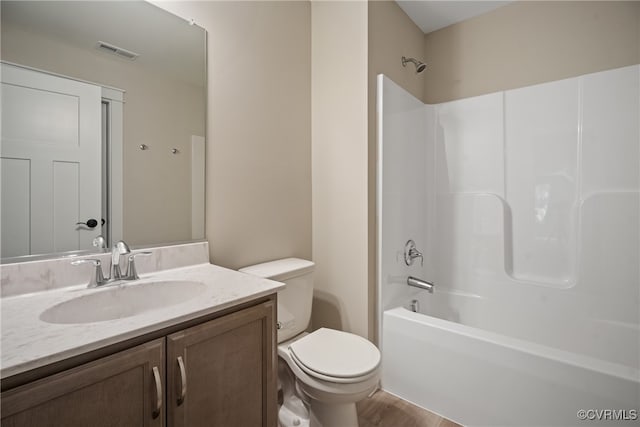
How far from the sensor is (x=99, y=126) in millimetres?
1162

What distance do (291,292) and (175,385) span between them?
81 centimetres

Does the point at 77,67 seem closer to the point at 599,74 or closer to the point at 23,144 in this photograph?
the point at 23,144

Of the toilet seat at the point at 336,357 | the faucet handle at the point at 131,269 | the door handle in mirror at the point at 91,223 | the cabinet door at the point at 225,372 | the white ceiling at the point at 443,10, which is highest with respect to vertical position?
the white ceiling at the point at 443,10

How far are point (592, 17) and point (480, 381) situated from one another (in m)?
2.33

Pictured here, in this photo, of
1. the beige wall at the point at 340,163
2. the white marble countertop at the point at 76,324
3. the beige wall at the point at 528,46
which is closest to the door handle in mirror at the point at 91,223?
the white marble countertop at the point at 76,324

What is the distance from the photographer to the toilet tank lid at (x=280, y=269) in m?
1.52

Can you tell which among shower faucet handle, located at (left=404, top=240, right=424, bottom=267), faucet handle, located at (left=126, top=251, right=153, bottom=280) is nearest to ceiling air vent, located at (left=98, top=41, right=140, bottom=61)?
faucet handle, located at (left=126, top=251, right=153, bottom=280)

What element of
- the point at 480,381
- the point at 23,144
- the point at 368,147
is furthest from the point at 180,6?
the point at 480,381

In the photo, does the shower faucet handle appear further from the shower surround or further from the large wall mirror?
the large wall mirror

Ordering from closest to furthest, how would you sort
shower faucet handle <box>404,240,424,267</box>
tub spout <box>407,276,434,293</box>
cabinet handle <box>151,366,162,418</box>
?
cabinet handle <box>151,366,162,418</box>
tub spout <box>407,276,434,293</box>
shower faucet handle <box>404,240,424,267</box>

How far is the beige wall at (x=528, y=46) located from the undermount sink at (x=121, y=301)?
7.84ft

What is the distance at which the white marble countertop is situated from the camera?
0.63m

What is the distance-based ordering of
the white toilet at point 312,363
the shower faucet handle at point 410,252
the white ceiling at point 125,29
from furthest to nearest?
the shower faucet handle at point 410,252, the white toilet at point 312,363, the white ceiling at point 125,29

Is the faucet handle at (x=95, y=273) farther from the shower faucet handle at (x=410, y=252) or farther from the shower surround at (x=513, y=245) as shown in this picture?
the shower faucet handle at (x=410, y=252)
